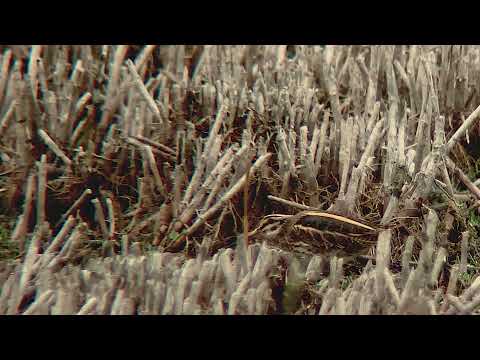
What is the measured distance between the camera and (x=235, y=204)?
215 cm

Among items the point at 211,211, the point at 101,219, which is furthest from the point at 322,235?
the point at 101,219

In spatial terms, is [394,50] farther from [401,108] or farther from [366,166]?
[366,166]

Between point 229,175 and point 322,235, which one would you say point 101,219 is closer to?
point 229,175

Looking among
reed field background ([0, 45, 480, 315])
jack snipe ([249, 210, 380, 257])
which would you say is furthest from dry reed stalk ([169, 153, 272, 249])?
jack snipe ([249, 210, 380, 257])

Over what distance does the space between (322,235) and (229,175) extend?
0.32 m

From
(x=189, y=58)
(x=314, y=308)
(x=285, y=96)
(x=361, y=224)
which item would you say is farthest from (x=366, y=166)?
(x=189, y=58)

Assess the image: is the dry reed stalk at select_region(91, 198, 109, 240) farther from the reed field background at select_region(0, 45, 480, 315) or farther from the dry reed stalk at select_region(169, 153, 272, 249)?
the dry reed stalk at select_region(169, 153, 272, 249)

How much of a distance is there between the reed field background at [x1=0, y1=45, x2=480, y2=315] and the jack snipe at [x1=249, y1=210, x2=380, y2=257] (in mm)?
36

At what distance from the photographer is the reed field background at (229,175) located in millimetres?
Answer: 1803

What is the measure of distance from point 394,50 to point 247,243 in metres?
1.06

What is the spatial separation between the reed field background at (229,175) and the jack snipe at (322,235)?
0.04 metres

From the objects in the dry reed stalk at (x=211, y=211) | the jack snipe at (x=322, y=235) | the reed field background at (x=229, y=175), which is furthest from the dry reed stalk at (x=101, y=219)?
the jack snipe at (x=322, y=235)

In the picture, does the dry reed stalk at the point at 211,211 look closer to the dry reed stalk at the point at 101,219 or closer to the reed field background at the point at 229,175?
the reed field background at the point at 229,175

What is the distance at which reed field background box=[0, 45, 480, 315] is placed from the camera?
1.80m
